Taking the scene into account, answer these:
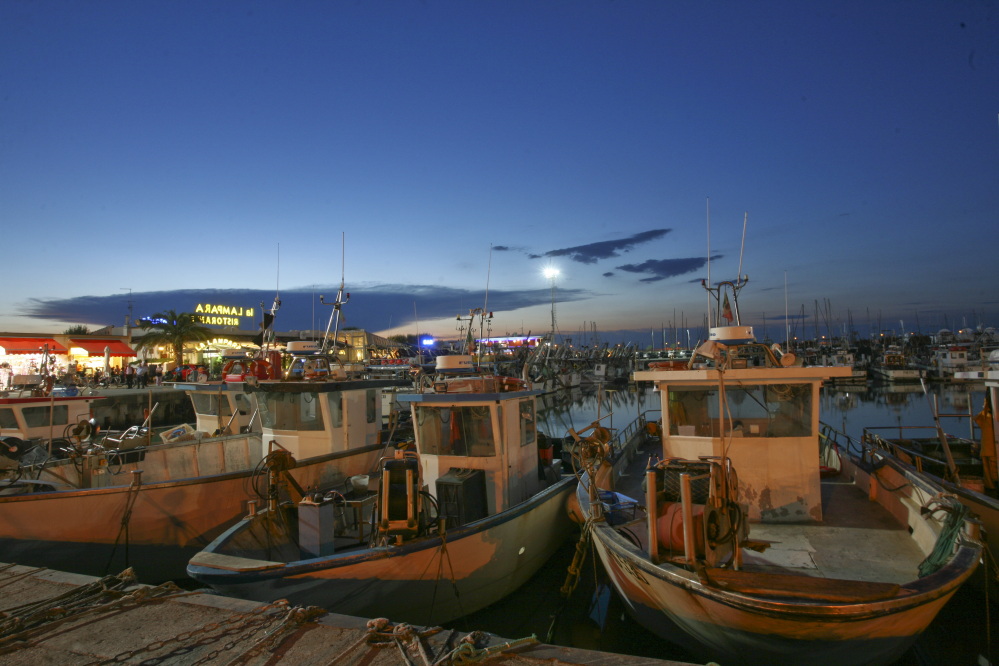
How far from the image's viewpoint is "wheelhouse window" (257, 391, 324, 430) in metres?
10.3

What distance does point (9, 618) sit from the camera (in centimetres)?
450

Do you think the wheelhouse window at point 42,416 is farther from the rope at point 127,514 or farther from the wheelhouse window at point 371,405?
the wheelhouse window at point 371,405

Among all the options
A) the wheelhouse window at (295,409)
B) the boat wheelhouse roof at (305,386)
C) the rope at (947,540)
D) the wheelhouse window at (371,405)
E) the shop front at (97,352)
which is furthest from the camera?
the shop front at (97,352)

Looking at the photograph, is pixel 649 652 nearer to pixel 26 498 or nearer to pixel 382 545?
pixel 382 545

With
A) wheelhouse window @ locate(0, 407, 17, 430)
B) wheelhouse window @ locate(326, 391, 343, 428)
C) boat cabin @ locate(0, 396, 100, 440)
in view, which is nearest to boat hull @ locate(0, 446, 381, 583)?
wheelhouse window @ locate(326, 391, 343, 428)

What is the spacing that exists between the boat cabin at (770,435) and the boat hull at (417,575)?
2.90 metres

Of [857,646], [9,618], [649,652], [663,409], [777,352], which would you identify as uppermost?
[777,352]

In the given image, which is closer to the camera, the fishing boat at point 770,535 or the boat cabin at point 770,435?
the fishing boat at point 770,535

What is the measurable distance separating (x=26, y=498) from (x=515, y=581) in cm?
750

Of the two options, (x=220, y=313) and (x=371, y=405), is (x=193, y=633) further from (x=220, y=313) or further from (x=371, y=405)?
(x=220, y=313)

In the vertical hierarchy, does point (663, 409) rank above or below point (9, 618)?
above

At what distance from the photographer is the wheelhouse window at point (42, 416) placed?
11.9 m

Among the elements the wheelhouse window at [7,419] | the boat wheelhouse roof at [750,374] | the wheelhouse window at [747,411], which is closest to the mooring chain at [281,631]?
the boat wheelhouse roof at [750,374]

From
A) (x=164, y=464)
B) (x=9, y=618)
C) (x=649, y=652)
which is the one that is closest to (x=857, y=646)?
(x=649, y=652)
